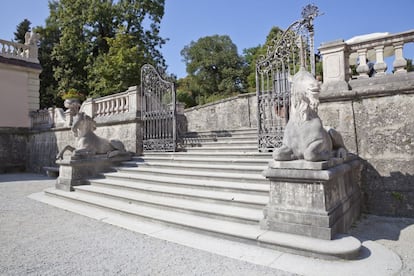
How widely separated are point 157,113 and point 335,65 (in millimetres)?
4907

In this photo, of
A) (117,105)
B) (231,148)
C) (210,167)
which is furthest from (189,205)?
(117,105)

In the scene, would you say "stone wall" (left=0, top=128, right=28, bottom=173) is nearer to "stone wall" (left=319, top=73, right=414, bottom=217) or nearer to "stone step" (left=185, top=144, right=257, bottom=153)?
A: "stone step" (left=185, top=144, right=257, bottom=153)

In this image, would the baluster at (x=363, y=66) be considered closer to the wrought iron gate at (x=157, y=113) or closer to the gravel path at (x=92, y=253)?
the gravel path at (x=92, y=253)

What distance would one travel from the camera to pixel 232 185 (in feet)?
15.9

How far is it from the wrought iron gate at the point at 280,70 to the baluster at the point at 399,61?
1490mm

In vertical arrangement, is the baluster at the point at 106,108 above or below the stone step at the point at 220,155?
above

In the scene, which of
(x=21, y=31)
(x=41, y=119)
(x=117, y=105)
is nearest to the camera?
(x=117, y=105)

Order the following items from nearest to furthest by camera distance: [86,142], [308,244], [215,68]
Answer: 1. [308,244]
2. [86,142]
3. [215,68]

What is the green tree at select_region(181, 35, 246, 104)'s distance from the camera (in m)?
27.0

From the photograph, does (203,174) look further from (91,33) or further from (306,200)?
(91,33)

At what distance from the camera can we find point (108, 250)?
3.41 meters

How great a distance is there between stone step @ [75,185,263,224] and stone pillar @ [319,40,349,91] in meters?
2.87

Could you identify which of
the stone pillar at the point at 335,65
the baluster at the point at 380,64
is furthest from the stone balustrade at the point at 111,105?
the baluster at the point at 380,64

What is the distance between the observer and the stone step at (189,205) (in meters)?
3.92
